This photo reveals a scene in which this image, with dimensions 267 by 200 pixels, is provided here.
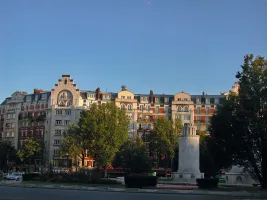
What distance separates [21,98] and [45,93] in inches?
352

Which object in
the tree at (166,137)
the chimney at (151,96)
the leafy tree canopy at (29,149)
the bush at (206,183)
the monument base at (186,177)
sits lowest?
the monument base at (186,177)

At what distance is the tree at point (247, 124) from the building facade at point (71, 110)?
52862 mm

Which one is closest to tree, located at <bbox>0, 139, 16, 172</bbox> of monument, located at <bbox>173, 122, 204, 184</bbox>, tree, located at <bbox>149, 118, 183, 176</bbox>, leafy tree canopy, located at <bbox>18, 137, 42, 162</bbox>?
leafy tree canopy, located at <bbox>18, 137, 42, 162</bbox>

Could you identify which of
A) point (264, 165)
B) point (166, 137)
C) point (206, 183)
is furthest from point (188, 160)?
point (166, 137)

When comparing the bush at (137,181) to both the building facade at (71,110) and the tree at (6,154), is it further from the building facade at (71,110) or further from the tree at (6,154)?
the tree at (6,154)

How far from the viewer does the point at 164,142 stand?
8650cm

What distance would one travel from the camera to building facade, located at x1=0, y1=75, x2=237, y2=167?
96.1 metres

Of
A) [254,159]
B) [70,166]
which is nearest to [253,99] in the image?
[254,159]

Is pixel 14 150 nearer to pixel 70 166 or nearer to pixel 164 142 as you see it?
pixel 70 166

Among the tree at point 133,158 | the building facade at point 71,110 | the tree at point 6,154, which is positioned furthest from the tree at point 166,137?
the tree at point 6,154

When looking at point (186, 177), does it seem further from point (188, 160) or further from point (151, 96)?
point (151, 96)

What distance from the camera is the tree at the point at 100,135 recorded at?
249 feet

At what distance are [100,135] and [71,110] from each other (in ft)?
71.8

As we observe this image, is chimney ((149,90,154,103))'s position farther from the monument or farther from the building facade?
the monument
